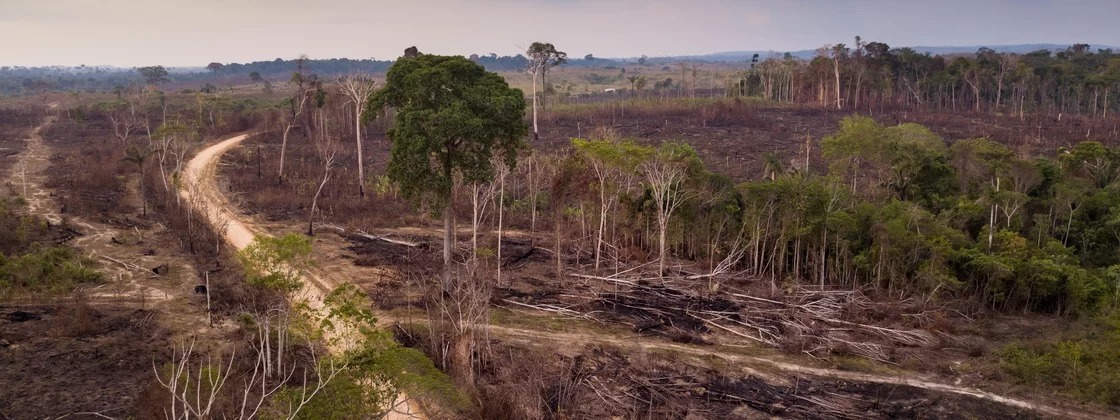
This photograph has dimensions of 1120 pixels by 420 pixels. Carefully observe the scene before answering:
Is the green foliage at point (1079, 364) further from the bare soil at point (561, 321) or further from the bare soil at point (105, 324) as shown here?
the bare soil at point (105, 324)

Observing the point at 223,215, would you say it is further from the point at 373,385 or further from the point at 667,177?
the point at 373,385

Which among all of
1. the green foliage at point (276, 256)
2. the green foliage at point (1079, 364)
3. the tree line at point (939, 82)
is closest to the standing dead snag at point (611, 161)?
the green foliage at point (276, 256)

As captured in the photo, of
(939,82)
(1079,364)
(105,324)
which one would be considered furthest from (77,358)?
(939,82)

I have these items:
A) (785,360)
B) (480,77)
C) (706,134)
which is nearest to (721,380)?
(785,360)

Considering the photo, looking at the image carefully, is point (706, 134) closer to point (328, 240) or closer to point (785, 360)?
point (328, 240)

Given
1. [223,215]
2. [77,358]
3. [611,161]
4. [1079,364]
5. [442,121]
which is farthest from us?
[223,215]

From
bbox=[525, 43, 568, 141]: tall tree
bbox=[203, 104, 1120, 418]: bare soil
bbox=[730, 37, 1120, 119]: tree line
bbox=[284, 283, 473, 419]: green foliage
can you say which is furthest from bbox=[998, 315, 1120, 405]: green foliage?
bbox=[730, 37, 1120, 119]: tree line

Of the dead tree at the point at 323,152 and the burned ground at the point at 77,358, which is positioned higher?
the dead tree at the point at 323,152
